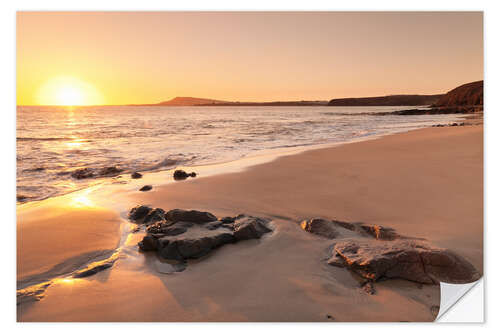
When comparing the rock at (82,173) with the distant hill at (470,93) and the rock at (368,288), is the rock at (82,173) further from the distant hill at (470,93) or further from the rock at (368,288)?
the distant hill at (470,93)

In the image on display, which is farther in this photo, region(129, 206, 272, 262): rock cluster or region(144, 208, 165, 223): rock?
region(144, 208, 165, 223): rock

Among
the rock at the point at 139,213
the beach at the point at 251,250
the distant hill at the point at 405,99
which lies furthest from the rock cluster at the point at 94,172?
the distant hill at the point at 405,99

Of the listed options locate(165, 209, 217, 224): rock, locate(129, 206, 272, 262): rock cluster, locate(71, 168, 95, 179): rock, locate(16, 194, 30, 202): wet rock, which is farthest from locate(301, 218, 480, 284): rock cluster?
locate(71, 168, 95, 179): rock

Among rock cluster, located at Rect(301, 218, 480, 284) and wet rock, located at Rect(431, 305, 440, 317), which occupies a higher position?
rock cluster, located at Rect(301, 218, 480, 284)

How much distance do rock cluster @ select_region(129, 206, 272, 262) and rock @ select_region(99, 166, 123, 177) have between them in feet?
10.9

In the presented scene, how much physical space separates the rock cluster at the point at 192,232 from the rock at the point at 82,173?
3.40 m

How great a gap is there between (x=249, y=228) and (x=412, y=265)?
1378 mm

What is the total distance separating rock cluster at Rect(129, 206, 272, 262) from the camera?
8.51 feet

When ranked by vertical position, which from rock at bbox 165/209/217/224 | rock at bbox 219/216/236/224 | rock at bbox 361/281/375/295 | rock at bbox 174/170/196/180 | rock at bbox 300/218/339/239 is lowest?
rock at bbox 361/281/375/295

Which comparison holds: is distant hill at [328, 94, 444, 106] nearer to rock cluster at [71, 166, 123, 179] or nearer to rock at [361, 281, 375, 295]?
rock cluster at [71, 166, 123, 179]

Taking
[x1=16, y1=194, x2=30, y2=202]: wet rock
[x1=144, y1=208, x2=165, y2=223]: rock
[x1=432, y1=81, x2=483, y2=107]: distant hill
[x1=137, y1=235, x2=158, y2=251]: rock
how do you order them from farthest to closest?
1. [x1=16, y1=194, x2=30, y2=202]: wet rock
2. [x1=432, y1=81, x2=483, y2=107]: distant hill
3. [x1=144, y1=208, x2=165, y2=223]: rock
4. [x1=137, y1=235, x2=158, y2=251]: rock

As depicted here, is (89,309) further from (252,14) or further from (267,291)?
(252,14)
